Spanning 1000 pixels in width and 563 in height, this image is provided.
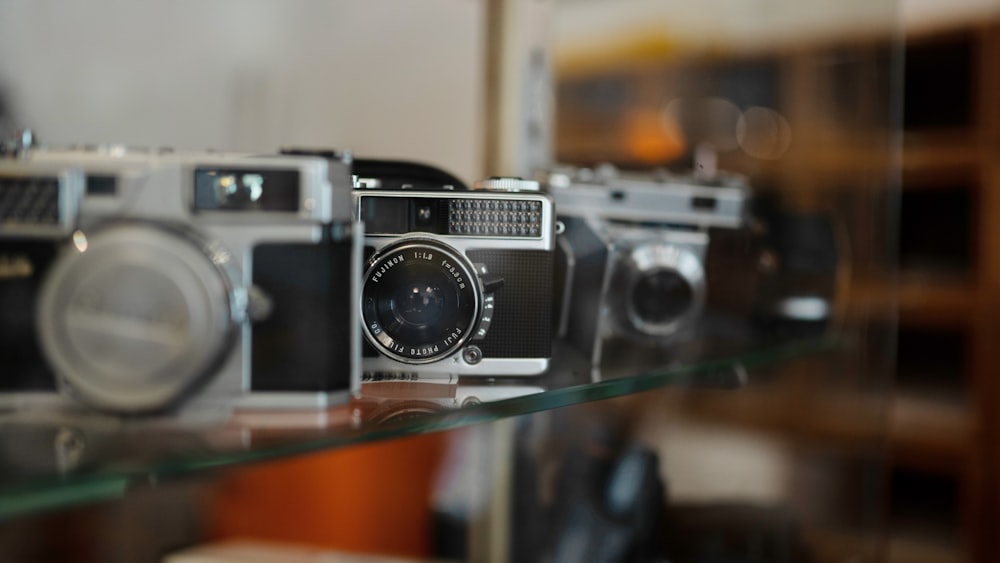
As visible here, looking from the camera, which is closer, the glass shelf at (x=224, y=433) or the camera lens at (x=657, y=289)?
the glass shelf at (x=224, y=433)

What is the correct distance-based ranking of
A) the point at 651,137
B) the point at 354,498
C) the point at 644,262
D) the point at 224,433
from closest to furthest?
the point at 224,433 → the point at 644,262 → the point at 354,498 → the point at 651,137

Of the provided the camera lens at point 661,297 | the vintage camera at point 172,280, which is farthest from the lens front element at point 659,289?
the vintage camera at point 172,280

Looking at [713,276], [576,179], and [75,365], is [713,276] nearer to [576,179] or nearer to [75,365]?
[576,179]

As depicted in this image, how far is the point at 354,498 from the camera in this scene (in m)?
0.83

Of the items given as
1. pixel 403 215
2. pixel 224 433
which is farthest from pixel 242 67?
pixel 224 433

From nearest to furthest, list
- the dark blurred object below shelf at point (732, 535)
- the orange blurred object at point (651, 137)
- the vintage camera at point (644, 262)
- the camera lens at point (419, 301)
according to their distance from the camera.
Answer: the camera lens at point (419, 301)
the vintage camera at point (644, 262)
the dark blurred object below shelf at point (732, 535)
the orange blurred object at point (651, 137)

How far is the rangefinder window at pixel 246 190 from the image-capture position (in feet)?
1.26

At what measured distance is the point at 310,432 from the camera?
0.37m

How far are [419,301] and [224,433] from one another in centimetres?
13

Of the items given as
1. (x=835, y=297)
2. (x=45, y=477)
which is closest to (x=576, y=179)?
(x=835, y=297)

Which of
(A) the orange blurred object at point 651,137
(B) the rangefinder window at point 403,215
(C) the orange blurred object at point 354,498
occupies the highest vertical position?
(A) the orange blurred object at point 651,137

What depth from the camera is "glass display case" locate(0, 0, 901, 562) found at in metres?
0.36

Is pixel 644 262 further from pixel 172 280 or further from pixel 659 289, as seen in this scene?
pixel 172 280

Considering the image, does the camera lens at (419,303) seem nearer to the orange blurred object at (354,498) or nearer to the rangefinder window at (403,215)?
the rangefinder window at (403,215)
